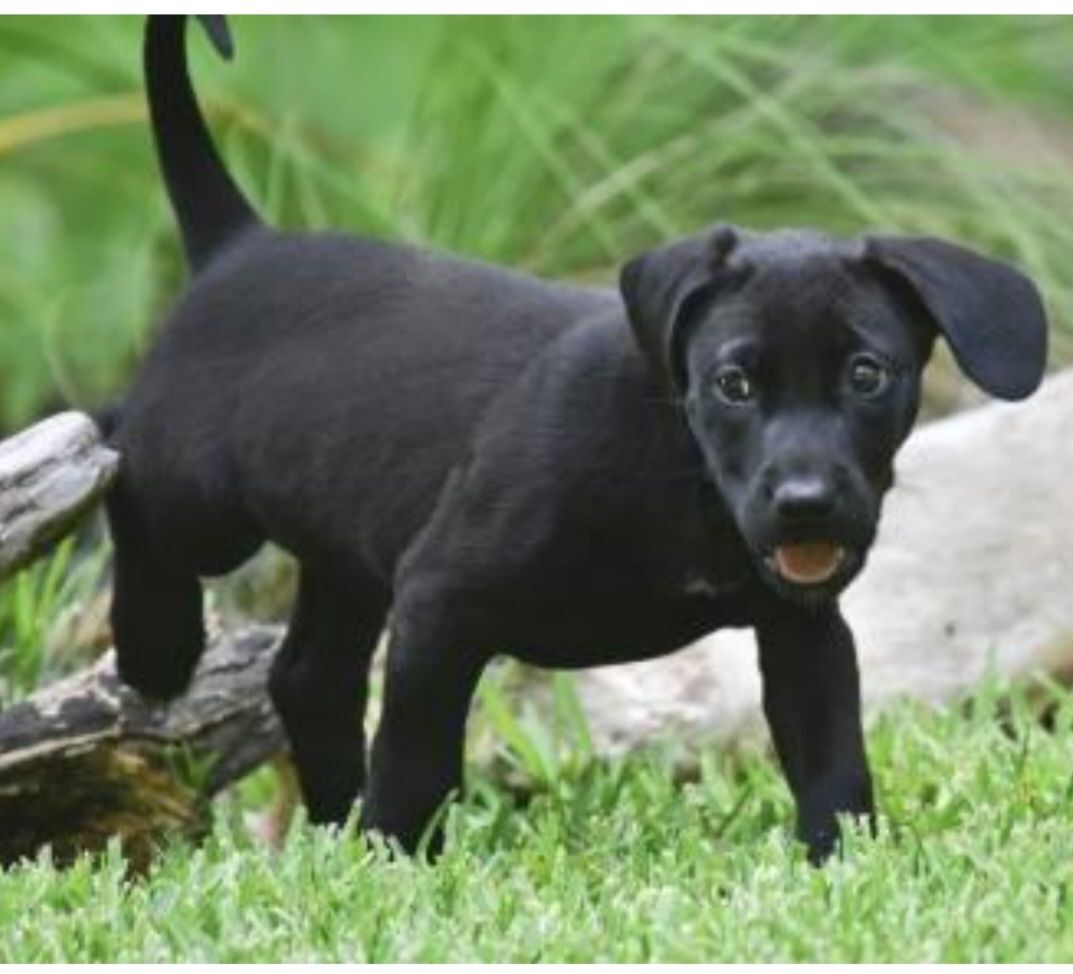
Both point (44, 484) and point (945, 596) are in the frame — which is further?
point (945, 596)

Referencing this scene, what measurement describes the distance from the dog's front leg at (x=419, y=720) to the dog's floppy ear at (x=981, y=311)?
2.93 ft

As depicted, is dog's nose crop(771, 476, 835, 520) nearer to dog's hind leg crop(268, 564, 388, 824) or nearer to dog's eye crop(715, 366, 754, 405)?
dog's eye crop(715, 366, 754, 405)

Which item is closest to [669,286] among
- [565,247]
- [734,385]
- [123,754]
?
[734,385]

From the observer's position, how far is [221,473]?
6008mm

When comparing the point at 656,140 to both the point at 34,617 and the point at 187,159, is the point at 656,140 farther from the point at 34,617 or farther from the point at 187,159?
the point at 187,159

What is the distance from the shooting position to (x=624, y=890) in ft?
17.0

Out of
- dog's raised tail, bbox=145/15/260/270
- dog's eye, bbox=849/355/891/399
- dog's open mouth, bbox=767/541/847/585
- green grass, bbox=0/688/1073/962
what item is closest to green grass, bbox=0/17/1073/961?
green grass, bbox=0/688/1073/962

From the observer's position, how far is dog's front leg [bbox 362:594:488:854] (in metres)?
5.48

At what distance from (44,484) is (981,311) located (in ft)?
5.46

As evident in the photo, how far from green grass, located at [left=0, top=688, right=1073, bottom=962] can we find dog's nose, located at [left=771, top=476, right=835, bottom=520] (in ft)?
1.74

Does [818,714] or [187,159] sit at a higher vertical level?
[187,159]

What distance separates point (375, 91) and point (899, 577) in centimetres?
352

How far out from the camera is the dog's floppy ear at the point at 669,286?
17.1ft

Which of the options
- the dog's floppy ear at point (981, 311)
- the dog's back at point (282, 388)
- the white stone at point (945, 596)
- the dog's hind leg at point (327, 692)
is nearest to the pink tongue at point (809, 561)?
the dog's floppy ear at point (981, 311)
